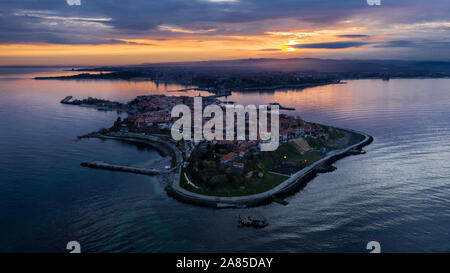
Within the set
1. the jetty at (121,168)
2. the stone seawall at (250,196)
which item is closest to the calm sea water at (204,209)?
the stone seawall at (250,196)

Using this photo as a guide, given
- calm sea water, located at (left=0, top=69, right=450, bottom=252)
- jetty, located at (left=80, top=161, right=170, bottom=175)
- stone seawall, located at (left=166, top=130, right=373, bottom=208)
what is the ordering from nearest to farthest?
calm sea water, located at (left=0, top=69, right=450, bottom=252) < stone seawall, located at (left=166, top=130, right=373, bottom=208) < jetty, located at (left=80, top=161, right=170, bottom=175)

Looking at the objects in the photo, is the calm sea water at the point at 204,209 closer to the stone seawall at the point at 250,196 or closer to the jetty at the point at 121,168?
the stone seawall at the point at 250,196

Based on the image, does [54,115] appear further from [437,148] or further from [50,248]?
[437,148]

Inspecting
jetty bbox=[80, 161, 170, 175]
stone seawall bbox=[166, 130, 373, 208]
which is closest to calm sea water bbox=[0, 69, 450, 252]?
stone seawall bbox=[166, 130, 373, 208]

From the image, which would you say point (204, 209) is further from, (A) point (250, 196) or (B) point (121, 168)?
(B) point (121, 168)

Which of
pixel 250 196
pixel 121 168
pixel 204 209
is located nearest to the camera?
pixel 204 209

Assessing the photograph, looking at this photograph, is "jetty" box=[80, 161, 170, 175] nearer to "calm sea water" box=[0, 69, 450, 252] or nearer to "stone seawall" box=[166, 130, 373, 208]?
"calm sea water" box=[0, 69, 450, 252]

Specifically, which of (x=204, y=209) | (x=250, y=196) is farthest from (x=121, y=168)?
(x=250, y=196)

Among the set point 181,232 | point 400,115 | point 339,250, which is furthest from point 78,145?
point 400,115

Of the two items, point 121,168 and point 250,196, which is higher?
point 121,168

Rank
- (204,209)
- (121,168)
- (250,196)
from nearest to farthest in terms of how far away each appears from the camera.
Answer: (204,209) < (250,196) < (121,168)
